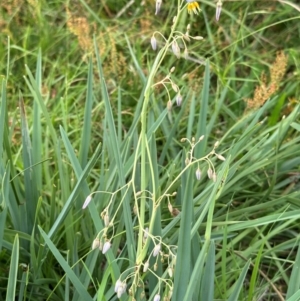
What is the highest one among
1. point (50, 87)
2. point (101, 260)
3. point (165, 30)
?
point (165, 30)

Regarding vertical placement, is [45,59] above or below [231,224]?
above

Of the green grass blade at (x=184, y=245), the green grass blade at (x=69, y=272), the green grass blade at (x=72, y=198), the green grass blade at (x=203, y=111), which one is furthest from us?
the green grass blade at (x=203, y=111)

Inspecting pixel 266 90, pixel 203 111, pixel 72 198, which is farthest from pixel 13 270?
pixel 266 90

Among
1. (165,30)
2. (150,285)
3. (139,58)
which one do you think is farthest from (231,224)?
(165,30)

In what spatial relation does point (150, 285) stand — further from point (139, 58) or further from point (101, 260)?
point (139, 58)

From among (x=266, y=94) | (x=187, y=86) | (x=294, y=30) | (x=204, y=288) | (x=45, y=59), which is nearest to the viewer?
(x=204, y=288)

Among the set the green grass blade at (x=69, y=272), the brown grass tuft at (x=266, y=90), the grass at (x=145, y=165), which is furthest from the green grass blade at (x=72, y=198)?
the brown grass tuft at (x=266, y=90)

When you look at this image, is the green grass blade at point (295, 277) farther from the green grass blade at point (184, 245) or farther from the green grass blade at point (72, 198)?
the green grass blade at point (72, 198)

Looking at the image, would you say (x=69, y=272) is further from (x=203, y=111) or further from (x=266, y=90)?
(x=266, y=90)

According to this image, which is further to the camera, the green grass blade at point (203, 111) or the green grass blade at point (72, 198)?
the green grass blade at point (203, 111)
